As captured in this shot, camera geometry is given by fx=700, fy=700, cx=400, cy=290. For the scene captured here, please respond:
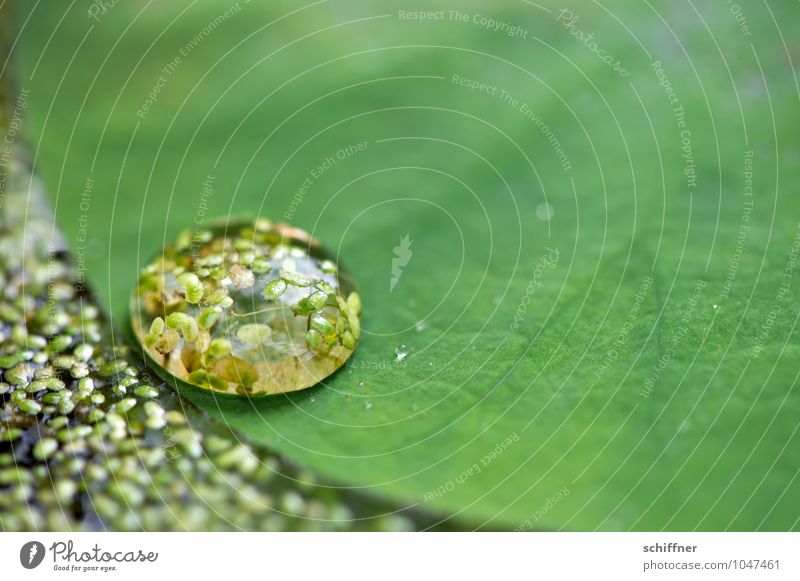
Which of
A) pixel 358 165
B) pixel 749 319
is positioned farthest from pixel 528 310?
pixel 358 165

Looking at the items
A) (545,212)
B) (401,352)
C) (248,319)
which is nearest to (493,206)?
(545,212)

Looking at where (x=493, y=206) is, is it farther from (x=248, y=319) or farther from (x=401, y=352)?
(x=248, y=319)

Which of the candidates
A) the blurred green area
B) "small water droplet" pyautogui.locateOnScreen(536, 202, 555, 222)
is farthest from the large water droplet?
"small water droplet" pyautogui.locateOnScreen(536, 202, 555, 222)

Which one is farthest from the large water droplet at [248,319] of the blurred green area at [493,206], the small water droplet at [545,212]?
the small water droplet at [545,212]

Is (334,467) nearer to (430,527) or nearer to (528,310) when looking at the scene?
(430,527)

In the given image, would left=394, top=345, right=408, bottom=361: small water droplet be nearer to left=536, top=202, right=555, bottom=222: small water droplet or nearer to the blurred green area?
the blurred green area

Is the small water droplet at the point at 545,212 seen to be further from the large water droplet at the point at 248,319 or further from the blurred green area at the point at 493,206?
the large water droplet at the point at 248,319
